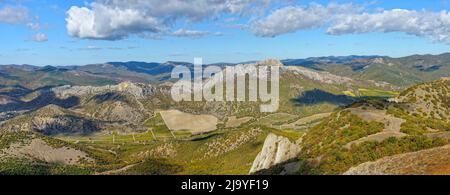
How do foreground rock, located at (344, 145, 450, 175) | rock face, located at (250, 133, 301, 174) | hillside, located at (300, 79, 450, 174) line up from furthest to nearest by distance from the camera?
1. rock face, located at (250, 133, 301, 174)
2. hillside, located at (300, 79, 450, 174)
3. foreground rock, located at (344, 145, 450, 175)

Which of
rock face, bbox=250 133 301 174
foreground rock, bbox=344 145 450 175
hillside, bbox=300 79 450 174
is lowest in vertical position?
rock face, bbox=250 133 301 174

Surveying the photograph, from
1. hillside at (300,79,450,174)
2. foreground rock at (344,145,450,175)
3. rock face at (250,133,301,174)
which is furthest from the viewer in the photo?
rock face at (250,133,301,174)

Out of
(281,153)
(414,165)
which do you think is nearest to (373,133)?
(281,153)

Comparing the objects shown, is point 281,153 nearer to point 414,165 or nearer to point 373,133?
point 373,133

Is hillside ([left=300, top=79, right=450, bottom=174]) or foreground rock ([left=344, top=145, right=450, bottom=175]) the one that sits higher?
foreground rock ([left=344, top=145, right=450, bottom=175])

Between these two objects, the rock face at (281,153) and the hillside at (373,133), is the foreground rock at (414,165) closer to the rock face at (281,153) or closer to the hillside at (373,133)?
the hillside at (373,133)

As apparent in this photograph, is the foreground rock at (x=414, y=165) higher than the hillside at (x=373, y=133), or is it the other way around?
the foreground rock at (x=414, y=165)

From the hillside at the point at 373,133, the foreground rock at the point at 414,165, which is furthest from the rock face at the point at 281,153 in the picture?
the foreground rock at the point at 414,165

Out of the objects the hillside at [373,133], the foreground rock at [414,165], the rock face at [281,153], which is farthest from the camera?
the rock face at [281,153]

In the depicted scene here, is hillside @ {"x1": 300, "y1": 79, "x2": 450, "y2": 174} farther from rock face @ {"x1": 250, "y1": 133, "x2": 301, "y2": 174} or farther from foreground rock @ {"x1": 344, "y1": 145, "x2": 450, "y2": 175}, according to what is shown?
foreground rock @ {"x1": 344, "y1": 145, "x2": 450, "y2": 175}

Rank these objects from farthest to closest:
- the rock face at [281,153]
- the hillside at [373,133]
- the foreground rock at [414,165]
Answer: the rock face at [281,153] → the hillside at [373,133] → the foreground rock at [414,165]

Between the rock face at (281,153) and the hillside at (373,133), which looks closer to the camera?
the hillside at (373,133)

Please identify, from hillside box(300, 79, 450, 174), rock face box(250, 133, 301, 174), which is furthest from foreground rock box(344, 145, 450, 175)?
rock face box(250, 133, 301, 174)
